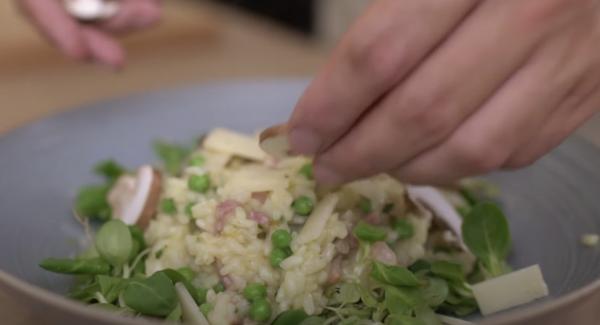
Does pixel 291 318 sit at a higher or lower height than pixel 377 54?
lower

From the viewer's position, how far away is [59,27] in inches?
58.5

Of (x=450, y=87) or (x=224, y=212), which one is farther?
(x=224, y=212)

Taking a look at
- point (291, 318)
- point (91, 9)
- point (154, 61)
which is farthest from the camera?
point (154, 61)

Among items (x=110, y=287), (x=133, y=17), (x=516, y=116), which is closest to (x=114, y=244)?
(x=110, y=287)

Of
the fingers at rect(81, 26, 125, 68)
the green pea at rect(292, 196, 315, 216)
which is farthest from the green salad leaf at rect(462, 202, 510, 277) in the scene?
the fingers at rect(81, 26, 125, 68)

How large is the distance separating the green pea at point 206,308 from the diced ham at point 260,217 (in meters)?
0.13

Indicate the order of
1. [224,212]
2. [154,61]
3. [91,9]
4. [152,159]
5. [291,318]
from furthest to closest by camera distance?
[154,61] < [91,9] < [152,159] < [224,212] < [291,318]

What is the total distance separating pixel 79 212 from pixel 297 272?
43 centimetres

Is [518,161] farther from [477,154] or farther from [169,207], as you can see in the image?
[169,207]

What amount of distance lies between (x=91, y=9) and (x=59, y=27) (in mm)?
135

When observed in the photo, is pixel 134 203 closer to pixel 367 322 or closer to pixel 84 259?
pixel 84 259

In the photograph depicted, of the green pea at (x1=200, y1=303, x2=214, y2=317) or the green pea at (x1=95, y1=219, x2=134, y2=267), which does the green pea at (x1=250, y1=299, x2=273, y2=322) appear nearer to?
the green pea at (x1=200, y1=303, x2=214, y2=317)

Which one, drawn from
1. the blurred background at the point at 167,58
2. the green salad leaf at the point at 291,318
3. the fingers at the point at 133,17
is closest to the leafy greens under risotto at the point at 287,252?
the green salad leaf at the point at 291,318

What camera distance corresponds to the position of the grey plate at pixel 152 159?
1057 mm
